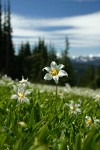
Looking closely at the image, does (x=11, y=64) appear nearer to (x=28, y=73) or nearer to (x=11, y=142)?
(x=28, y=73)

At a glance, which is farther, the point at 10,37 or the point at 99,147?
the point at 10,37

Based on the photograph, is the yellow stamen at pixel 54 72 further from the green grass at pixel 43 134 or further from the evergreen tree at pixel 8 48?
the evergreen tree at pixel 8 48

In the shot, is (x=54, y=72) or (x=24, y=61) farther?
(x=24, y=61)

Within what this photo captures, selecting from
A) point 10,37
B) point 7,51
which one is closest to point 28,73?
point 10,37

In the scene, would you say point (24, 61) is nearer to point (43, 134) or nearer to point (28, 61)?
point (28, 61)

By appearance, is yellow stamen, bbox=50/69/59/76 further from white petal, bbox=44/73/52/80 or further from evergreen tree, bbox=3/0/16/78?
evergreen tree, bbox=3/0/16/78

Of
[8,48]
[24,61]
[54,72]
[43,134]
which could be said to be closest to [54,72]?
[54,72]

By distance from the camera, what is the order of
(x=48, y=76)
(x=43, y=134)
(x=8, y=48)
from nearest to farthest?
(x=43, y=134), (x=48, y=76), (x=8, y=48)

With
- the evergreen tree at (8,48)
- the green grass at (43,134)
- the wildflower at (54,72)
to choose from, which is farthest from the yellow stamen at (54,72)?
the evergreen tree at (8,48)

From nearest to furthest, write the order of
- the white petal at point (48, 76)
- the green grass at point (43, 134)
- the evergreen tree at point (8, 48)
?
1. the green grass at point (43, 134)
2. the white petal at point (48, 76)
3. the evergreen tree at point (8, 48)

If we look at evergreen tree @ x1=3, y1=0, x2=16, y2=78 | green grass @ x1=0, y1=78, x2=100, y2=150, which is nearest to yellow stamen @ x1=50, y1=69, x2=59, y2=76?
green grass @ x1=0, y1=78, x2=100, y2=150

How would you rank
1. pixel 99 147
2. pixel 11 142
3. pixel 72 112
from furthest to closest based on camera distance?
pixel 72 112, pixel 11 142, pixel 99 147
